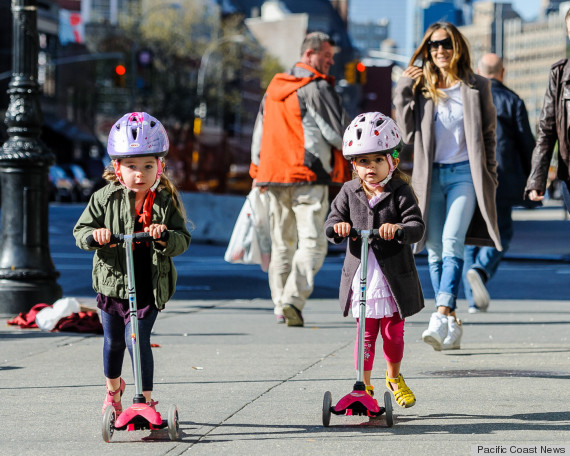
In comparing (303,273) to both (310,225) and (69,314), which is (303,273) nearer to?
(310,225)

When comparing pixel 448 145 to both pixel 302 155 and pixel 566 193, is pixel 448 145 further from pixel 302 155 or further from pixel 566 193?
pixel 302 155

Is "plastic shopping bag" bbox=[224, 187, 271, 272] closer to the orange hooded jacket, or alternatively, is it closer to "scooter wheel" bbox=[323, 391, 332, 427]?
the orange hooded jacket

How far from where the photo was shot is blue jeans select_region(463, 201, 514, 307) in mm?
10023

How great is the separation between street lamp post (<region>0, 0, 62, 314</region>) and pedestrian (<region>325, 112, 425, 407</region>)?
4497 millimetres

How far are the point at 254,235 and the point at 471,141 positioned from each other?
8.16 ft

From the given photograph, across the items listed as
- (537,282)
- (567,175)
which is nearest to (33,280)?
(567,175)

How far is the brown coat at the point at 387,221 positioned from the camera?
5.55m

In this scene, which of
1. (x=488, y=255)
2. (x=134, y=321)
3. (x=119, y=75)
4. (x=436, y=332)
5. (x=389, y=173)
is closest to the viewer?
(x=134, y=321)

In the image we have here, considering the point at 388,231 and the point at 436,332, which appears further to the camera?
the point at 436,332

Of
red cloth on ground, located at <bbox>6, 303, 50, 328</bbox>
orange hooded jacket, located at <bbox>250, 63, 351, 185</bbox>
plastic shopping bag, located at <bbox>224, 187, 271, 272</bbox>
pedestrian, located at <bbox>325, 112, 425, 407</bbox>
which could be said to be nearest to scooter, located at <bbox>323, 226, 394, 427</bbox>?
pedestrian, located at <bbox>325, 112, 425, 407</bbox>

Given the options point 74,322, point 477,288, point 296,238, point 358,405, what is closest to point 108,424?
point 358,405

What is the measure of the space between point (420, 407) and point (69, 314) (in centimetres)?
376

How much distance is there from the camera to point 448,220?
776 cm

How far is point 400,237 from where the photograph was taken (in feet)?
17.1
